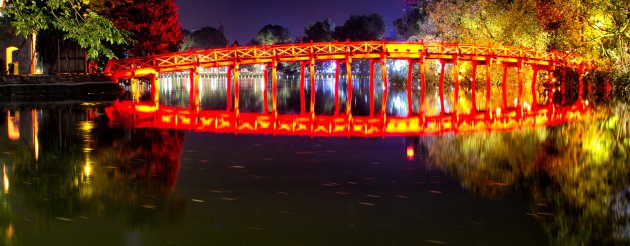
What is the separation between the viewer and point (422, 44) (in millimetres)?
46500

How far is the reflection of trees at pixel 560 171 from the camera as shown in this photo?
10633 millimetres

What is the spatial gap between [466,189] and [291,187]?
3.10 metres

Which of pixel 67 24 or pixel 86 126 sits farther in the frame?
pixel 86 126

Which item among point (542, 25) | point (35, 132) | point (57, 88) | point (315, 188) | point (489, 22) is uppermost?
point (489, 22)

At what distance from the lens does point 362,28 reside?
420 feet

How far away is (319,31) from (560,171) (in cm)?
12840

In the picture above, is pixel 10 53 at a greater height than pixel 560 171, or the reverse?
pixel 10 53

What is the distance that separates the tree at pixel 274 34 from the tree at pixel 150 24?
9823 centimetres

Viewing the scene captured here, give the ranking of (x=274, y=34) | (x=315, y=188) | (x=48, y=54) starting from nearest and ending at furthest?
(x=315, y=188) < (x=48, y=54) < (x=274, y=34)

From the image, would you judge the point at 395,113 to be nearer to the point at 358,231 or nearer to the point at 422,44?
the point at 422,44

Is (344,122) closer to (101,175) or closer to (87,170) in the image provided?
(87,170)

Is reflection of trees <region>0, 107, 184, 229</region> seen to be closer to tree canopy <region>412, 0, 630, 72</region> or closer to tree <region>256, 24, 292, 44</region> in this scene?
tree canopy <region>412, 0, 630, 72</region>

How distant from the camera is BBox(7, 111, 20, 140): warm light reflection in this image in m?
22.5

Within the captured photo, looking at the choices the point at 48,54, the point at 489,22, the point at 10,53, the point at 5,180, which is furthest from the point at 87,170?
A: the point at 489,22
